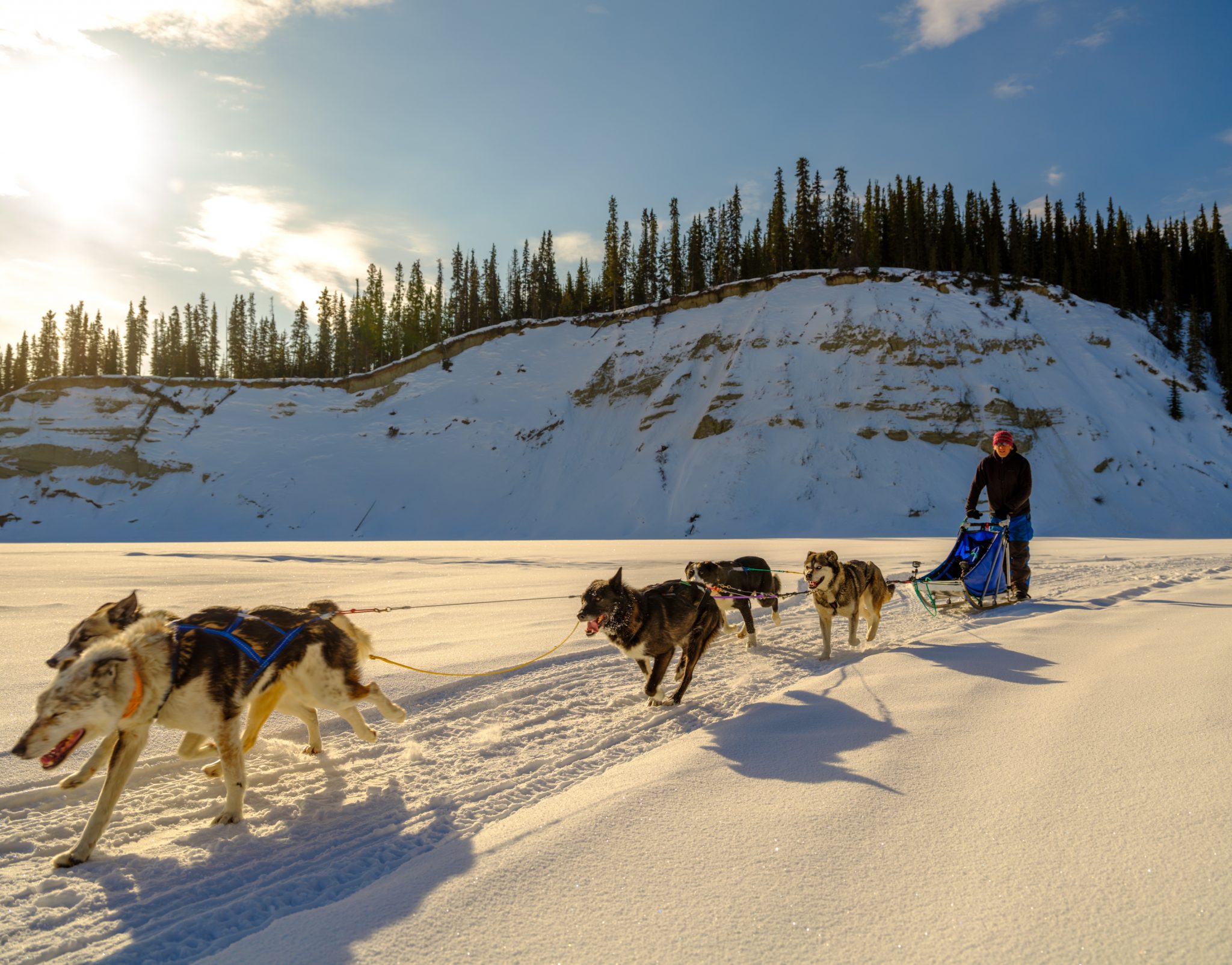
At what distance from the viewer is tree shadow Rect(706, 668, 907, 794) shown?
137 inches

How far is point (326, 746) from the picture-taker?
4.32 m

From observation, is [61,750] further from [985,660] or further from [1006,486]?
[1006,486]

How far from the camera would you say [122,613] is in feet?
12.0

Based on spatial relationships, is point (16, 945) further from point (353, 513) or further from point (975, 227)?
point (975, 227)

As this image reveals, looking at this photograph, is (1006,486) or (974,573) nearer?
(974,573)

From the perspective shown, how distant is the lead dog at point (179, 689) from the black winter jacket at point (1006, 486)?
8.56 metres

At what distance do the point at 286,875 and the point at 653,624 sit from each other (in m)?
2.99

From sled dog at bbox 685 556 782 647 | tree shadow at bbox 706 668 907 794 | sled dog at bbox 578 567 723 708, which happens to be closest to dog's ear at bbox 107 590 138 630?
sled dog at bbox 578 567 723 708

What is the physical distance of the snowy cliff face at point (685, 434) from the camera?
32531 millimetres

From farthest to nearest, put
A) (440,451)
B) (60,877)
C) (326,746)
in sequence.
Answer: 1. (440,451)
2. (326,746)
3. (60,877)

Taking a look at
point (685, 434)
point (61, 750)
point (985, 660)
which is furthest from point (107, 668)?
point (685, 434)

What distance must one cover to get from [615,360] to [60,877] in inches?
1703

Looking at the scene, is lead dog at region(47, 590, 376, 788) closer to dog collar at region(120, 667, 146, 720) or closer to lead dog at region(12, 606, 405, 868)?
lead dog at region(12, 606, 405, 868)

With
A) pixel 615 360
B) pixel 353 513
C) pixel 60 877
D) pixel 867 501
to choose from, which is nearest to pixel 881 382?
pixel 867 501
